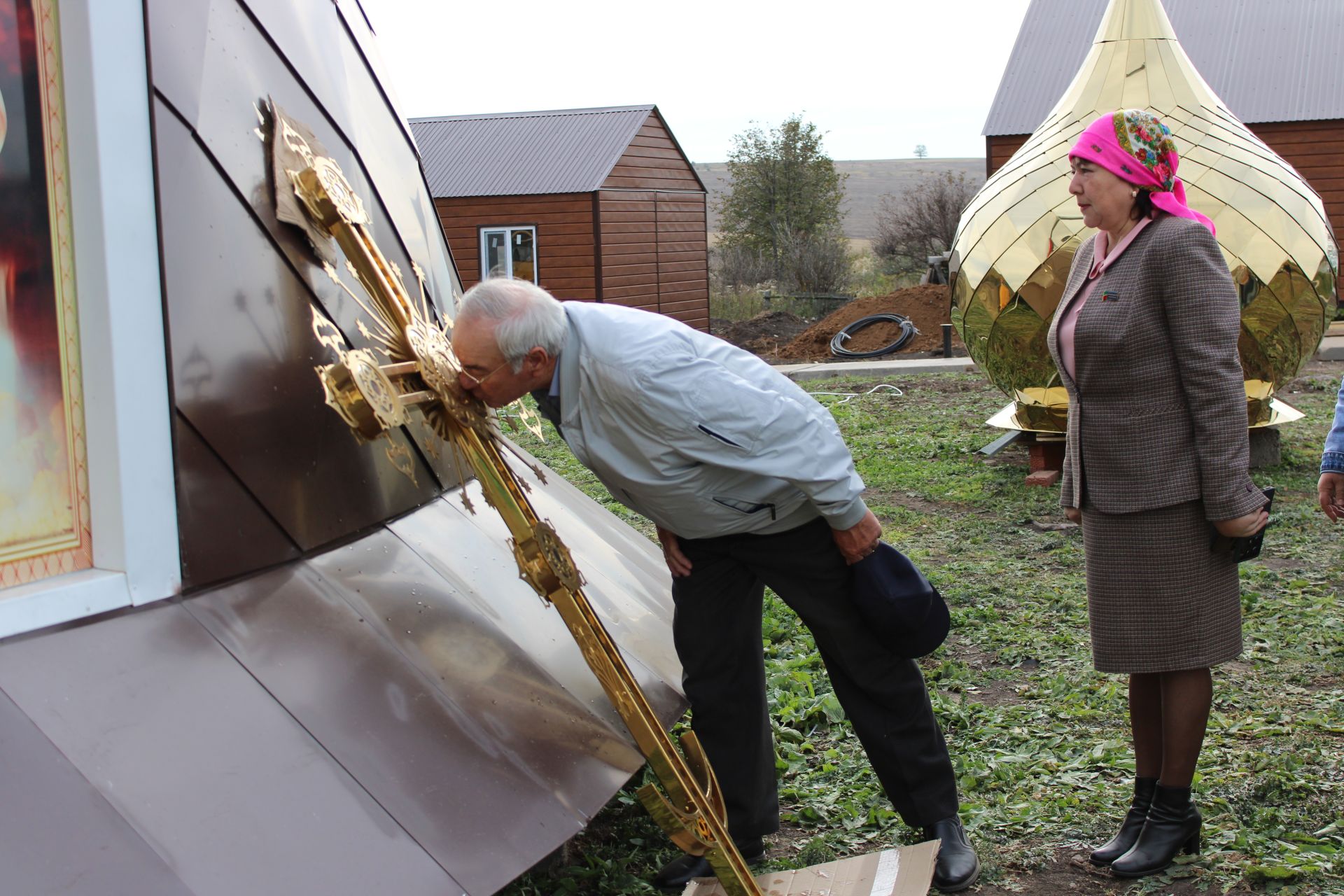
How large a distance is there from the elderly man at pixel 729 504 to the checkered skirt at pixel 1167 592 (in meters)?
Result: 0.53

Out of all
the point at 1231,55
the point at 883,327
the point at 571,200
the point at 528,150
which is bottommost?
the point at 883,327

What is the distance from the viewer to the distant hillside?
261 ft

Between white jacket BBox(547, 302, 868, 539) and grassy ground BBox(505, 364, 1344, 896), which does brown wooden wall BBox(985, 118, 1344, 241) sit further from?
white jacket BBox(547, 302, 868, 539)

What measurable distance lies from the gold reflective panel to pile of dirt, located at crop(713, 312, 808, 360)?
12.5m

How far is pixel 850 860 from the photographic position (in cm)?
326

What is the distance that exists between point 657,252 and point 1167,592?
2024cm

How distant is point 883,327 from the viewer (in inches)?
735

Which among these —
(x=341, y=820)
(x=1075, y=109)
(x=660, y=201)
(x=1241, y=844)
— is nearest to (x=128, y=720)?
(x=341, y=820)

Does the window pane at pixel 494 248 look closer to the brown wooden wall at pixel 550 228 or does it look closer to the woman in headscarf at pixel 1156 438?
the brown wooden wall at pixel 550 228

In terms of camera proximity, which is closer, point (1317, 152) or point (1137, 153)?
point (1137, 153)

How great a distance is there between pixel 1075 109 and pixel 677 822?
6246 mm

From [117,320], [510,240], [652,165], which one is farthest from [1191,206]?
[652,165]

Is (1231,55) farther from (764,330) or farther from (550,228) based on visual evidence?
(550,228)

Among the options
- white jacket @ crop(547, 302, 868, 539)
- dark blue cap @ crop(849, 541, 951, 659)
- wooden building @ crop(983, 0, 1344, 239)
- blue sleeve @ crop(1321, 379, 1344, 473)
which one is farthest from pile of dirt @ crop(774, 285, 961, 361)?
white jacket @ crop(547, 302, 868, 539)
